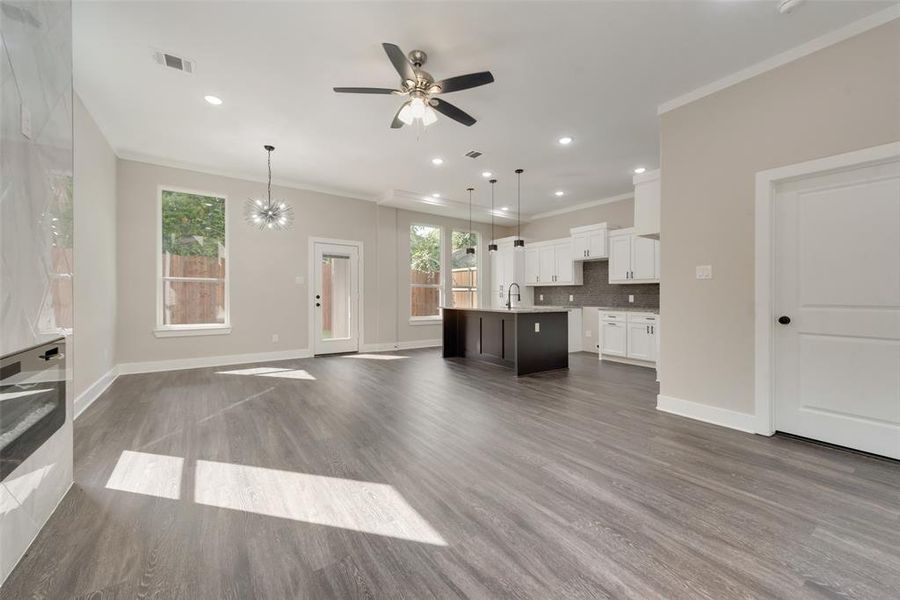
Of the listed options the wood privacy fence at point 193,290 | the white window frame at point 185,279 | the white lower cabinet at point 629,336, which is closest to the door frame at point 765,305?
the white lower cabinet at point 629,336

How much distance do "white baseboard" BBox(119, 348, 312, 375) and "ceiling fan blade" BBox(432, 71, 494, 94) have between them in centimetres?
506

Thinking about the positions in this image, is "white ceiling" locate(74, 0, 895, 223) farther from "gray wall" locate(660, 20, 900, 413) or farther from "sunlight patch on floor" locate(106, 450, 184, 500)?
"sunlight patch on floor" locate(106, 450, 184, 500)

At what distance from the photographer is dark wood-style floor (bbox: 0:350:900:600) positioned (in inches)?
53.0

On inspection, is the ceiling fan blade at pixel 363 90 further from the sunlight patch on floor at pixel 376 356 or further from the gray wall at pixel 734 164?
the sunlight patch on floor at pixel 376 356

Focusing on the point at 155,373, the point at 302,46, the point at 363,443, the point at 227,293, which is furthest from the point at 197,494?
the point at 227,293

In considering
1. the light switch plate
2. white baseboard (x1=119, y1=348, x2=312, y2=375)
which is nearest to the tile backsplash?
white baseboard (x1=119, y1=348, x2=312, y2=375)

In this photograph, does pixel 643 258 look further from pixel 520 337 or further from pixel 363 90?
pixel 363 90

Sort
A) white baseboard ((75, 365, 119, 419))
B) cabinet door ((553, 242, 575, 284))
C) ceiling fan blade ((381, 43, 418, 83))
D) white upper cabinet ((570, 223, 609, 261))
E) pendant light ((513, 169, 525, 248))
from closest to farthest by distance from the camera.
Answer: ceiling fan blade ((381, 43, 418, 83)) → white baseboard ((75, 365, 119, 419)) → pendant light ((513, 169, 525, 248)) → white upper cabinet ((570, 223, 609, 261)) → cabinet door ((553, 242, 575, 284))

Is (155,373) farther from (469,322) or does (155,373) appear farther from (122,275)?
(469,322)

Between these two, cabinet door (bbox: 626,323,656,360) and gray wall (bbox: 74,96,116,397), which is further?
cabinet door (bbox: 626,323,656,360)

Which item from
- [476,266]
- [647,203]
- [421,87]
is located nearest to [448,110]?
[421,87]

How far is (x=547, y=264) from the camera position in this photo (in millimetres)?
7707

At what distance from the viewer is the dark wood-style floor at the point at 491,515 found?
4.42 ft

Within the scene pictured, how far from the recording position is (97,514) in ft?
5.83
